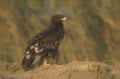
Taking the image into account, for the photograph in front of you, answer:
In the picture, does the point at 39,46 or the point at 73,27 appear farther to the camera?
the point at 73,27

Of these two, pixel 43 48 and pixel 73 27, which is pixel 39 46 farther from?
pixel 73 27

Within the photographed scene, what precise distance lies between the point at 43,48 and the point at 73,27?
9.99ft

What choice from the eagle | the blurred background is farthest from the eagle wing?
the blurred background

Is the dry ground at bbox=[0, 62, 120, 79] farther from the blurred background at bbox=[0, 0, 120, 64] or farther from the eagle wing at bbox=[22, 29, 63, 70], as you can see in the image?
the blurred background at bbox=[0, 0, 120, 64]

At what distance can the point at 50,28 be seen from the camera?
11539mm

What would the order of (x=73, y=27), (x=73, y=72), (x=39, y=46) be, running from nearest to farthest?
(x=73, y=72) < (x=39, y=46) < (x=73, y=27)

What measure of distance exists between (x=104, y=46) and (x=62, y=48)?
2.92 ft

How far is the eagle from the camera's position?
10.8 m

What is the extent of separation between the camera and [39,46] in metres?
10.9

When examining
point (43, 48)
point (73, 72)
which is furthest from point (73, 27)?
point (73, 72)

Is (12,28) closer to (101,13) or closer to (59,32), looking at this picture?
(101,13)

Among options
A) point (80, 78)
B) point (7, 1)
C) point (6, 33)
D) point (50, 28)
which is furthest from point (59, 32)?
point (7, 1)

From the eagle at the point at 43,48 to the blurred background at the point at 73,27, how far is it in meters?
1.62

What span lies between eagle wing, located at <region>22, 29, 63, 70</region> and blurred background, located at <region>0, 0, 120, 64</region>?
1669 mm
